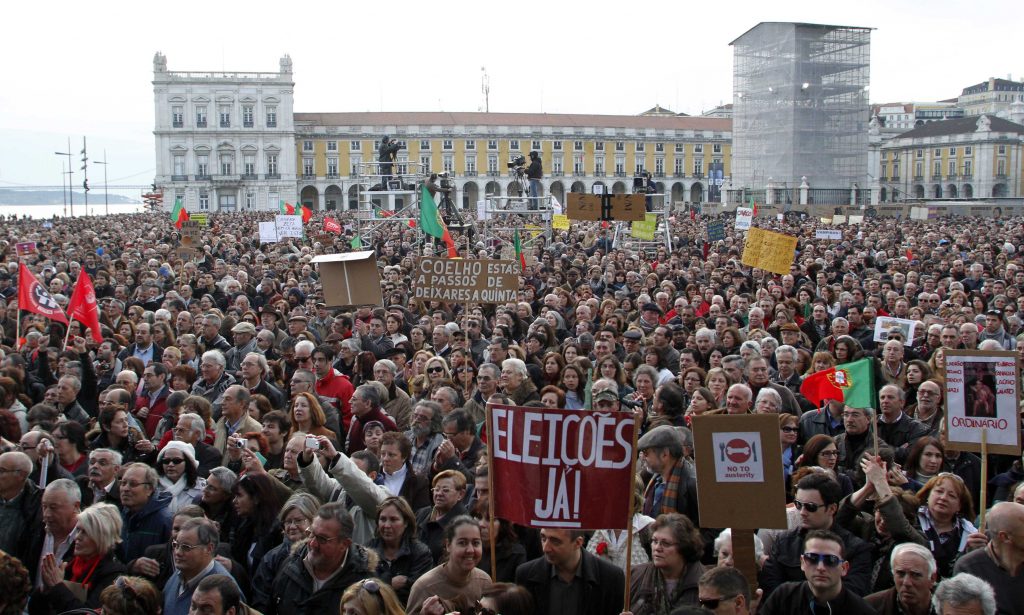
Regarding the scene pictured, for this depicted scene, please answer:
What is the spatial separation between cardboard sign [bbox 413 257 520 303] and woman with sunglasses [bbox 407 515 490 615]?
645cm

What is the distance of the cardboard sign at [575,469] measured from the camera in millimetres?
4234

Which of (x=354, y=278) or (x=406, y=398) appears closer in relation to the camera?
(x=406, y=398)

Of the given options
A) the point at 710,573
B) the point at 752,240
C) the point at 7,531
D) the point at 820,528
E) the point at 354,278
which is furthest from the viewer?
the point at 752,240

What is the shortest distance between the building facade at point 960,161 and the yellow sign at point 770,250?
84.8 m

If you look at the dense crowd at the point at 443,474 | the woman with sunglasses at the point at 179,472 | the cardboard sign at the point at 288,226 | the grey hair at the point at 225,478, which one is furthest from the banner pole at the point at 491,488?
the cardboard sign at the point at 288,226

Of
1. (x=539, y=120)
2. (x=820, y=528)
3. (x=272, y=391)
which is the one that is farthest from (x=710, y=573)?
(x=539, y=120)

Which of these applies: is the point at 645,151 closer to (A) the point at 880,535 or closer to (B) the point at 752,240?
(B) the point at 752,240

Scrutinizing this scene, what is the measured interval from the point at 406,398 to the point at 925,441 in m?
3.55

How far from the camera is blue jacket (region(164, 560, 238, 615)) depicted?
4297 mm

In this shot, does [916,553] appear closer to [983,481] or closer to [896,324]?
[983,481]

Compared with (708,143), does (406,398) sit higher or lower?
lower

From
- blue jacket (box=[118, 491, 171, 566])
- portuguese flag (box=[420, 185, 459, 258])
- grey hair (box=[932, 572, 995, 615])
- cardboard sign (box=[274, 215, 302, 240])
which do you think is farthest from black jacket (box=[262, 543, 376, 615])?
cardboard sign (box=[274, 215, 302, 240])

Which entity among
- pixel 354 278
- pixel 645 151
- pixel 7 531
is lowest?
pixel 7 531

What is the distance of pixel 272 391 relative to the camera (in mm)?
7801
